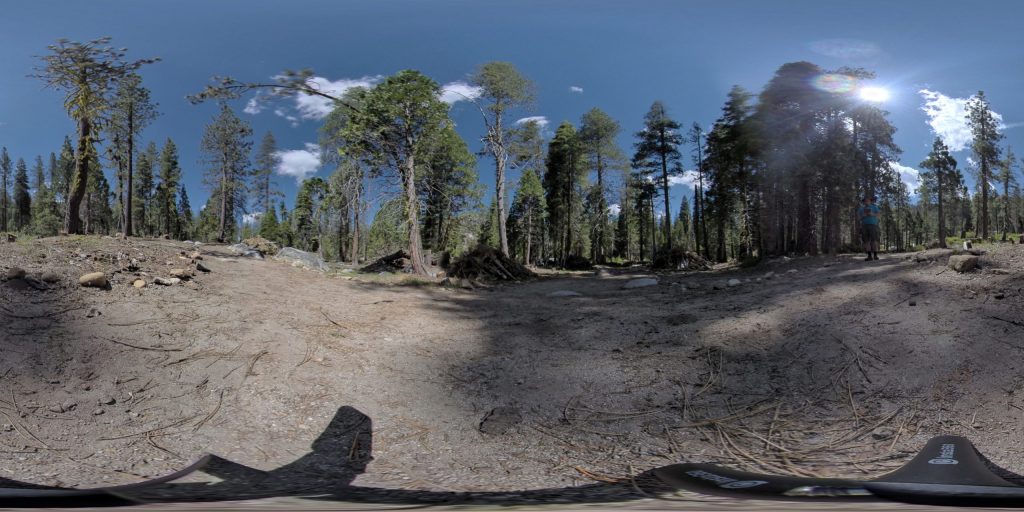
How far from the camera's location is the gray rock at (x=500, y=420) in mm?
3382

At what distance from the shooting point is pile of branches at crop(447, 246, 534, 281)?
14914mm

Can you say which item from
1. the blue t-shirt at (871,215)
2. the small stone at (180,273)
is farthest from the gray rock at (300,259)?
the blue t-shirt at (871,215)

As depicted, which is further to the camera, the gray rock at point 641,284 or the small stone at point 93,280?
the gray rock at point 641,284

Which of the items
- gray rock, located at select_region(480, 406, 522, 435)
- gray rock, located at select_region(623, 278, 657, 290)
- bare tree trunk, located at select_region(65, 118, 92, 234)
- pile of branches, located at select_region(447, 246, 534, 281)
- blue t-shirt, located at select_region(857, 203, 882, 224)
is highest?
bare tree trunk, located at select_region(65, 118, 92, 234)

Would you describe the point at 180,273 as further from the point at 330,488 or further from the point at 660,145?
A: the point at 660,145

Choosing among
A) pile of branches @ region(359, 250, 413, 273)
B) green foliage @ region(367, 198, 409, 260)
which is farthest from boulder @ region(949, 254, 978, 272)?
pile of branches @ region(359, 250, 413, 273)

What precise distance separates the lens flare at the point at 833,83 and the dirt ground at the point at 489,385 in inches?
574

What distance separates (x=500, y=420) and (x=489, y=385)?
738 millimetres

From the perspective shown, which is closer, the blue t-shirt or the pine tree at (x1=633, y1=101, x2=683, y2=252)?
the blue t-shirt

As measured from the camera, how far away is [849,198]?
1836 centimetres

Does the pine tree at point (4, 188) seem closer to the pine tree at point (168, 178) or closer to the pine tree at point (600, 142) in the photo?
the pine tree at point (168, 178)

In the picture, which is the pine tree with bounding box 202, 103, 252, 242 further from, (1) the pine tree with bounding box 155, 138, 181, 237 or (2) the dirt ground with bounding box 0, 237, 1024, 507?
(2) the dirt ground with bounding box 0, 237, 1024, 507

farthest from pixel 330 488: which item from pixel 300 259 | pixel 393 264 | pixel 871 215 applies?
pixel 393 264

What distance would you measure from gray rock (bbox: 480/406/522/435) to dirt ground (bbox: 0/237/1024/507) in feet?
0.09
